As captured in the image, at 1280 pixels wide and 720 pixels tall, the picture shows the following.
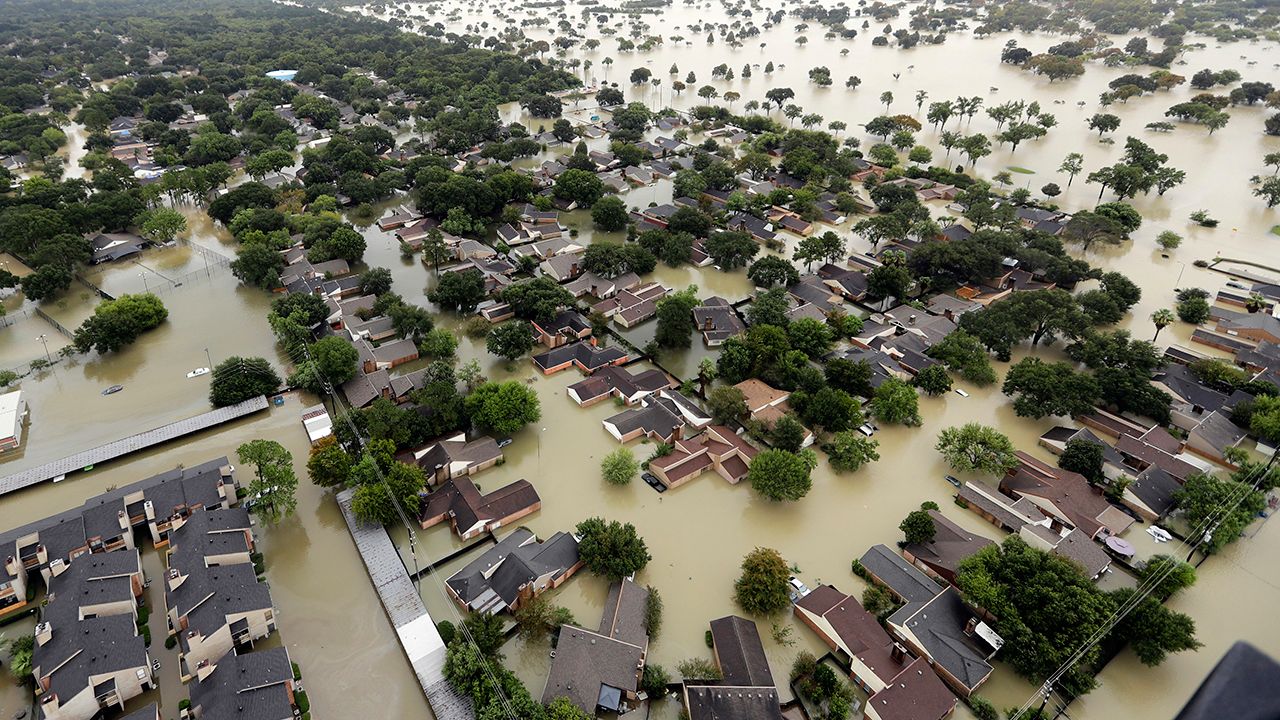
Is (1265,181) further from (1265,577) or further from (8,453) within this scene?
(8,453)

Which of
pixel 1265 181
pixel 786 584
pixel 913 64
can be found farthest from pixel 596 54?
pixel 786 584

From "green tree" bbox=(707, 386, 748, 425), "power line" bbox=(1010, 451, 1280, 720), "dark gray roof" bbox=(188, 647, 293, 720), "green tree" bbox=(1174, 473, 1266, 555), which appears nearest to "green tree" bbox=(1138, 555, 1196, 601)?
"power line" bbox=(1010, 451, 1280, 720)

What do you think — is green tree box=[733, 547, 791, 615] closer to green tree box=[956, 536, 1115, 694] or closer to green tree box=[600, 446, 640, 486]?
green tree box=[956, 536, 1115, 694]

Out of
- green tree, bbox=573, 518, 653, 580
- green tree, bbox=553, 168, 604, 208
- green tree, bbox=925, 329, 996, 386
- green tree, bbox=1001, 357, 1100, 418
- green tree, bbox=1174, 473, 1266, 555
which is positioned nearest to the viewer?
green tree, bbox=573, 518, 653, 580

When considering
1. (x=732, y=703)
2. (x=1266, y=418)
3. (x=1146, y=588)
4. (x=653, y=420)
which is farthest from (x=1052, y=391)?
(x=732, y=703)

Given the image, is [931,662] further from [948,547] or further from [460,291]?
[460,291]

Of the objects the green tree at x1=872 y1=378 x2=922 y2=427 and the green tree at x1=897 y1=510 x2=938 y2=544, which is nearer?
the green tree at x1=897 y1=510 x2=938 y2=544

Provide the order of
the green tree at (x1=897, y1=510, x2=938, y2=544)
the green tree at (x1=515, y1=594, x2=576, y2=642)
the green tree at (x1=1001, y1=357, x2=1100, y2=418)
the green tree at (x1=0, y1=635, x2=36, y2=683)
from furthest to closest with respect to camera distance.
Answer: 1. the green tree at (x1=1001, y1=357, x2=1100, y2=418)
2. the green tree at (x1=897, y1=510, x2=938, y2=544)
3. the green tree at (x1=515, y1=594, x2=576, y2=642)
4. the green tree at (x1=0, y1=635, x2=36, y2=683)
